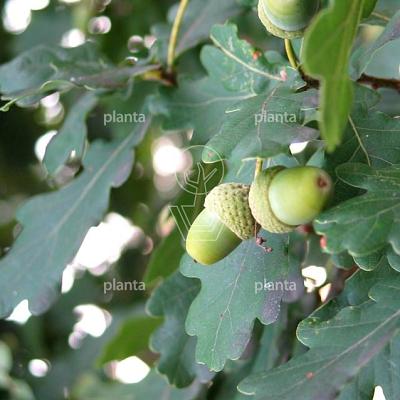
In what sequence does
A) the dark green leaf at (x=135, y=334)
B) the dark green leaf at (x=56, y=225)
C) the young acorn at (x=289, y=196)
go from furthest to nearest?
the dark green leaf at (x=135, y=334), the dark green leaf at (x=56, y=225), the young acorn at (x=289, y=196)

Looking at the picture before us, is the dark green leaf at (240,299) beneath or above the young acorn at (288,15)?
beneath

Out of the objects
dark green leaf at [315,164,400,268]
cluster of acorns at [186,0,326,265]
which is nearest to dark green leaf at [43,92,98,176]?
cluster of acorns at [186,0,326,265]

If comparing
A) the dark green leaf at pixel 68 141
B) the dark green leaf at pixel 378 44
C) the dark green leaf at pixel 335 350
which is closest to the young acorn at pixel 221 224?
the dark green leaf at pixel 335 350

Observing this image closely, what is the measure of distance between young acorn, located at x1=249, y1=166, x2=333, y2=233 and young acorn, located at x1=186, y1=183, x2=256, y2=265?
3 centimetres

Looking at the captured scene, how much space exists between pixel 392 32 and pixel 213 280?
1.29ft

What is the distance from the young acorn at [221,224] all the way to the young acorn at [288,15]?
0.62 feet

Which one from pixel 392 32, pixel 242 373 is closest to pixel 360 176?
pixel 392 32

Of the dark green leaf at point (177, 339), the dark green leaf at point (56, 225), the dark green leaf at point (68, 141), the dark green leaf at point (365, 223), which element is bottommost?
the dark green leaf at point (177, 339)

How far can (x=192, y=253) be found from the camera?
0.89m

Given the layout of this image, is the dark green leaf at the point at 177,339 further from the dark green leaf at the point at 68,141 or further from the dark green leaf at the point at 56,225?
the dark green leaf at the point at 68,141

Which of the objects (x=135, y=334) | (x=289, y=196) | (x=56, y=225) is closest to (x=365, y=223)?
(x=289, y=196)

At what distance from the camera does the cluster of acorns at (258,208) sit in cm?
78

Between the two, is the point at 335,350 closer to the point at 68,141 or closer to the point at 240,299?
the point at 240,299

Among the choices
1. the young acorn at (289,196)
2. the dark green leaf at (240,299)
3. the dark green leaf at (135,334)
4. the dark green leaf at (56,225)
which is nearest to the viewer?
A: the young acorn at (289,196)
